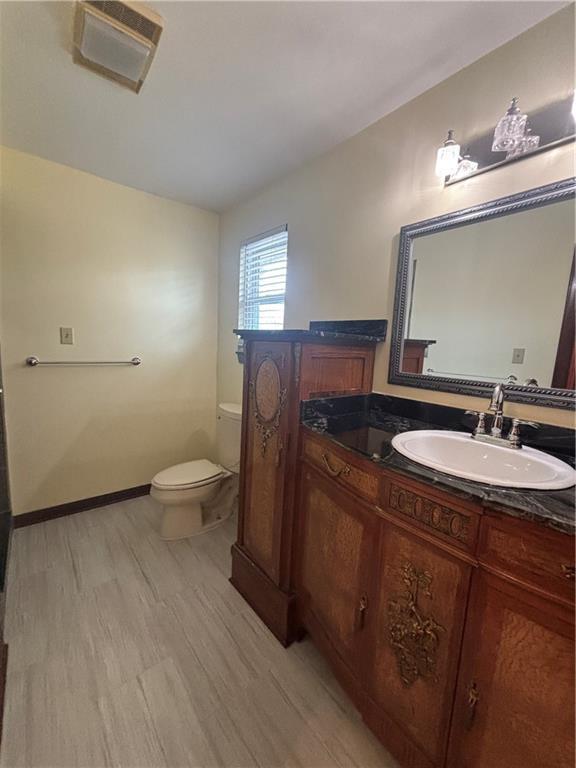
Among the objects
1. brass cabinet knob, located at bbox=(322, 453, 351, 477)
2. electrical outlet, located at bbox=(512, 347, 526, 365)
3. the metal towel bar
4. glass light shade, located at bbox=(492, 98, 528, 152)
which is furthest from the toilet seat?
glass light shade, located at bbox=(492, 98, 528, 152)

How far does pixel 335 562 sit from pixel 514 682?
1.82 feet

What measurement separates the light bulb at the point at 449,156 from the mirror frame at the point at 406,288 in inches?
6.0

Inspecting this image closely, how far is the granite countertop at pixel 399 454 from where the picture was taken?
2.17ft

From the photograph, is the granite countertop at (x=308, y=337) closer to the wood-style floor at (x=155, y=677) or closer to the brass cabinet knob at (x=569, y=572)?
the brass cabinet knob at (x=569, y=572)

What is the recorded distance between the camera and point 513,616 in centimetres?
69

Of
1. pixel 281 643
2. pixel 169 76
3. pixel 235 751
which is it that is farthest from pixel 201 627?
pixel 169 76

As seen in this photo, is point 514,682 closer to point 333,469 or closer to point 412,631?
point 412,631

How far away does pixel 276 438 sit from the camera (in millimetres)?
1382

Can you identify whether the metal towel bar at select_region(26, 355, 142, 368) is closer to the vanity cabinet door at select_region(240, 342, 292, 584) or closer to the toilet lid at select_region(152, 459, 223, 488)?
the toilet lid at select_region(152, 459, 223, 488)

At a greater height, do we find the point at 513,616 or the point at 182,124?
the point at 182,124

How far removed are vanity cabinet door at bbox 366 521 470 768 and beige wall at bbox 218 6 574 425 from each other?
2.09 ft

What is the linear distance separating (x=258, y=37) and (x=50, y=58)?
0.81 m

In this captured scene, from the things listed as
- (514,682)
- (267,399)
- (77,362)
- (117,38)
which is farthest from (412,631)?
(77,362)

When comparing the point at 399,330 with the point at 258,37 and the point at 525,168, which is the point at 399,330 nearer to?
the point at 525,168
